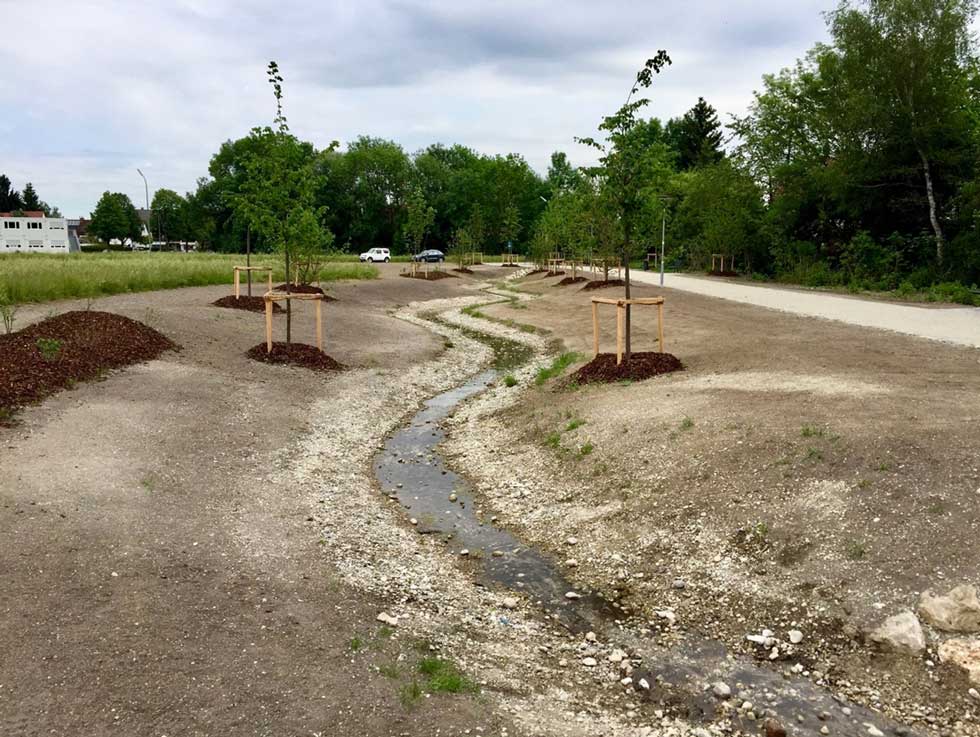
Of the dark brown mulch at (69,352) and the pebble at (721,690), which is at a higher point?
the dark brown mulch at (69,352)

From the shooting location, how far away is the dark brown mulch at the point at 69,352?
11.2 metres

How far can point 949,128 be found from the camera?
30.7 metres

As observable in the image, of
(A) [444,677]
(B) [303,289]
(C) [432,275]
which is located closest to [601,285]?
(B) [303,289]

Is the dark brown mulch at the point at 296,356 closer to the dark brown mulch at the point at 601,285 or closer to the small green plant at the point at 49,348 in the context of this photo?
the small green plant at the point at 49,348

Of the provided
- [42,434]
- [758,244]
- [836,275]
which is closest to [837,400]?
[42,434]

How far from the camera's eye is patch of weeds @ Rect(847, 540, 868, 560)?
252 inches

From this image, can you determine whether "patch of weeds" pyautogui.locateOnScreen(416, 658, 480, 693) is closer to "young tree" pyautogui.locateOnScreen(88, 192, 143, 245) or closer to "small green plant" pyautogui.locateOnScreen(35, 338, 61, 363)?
"small green plant" pyautogui.locateOnScreen(35, 338, 61, 363)

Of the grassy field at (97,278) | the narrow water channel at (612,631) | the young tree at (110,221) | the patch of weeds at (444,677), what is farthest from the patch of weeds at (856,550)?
the young tree at (110,221)

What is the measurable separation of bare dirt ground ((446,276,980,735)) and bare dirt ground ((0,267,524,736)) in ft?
8.37

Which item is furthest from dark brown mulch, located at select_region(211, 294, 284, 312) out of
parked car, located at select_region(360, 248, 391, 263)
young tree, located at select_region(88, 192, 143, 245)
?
young tree, located at select_region(88, 192, 143, 245)

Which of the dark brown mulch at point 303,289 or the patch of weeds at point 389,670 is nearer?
the patch of weeds at point 389,670

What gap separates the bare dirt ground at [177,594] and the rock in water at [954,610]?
346 cm

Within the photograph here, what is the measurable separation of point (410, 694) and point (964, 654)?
13.0 feet

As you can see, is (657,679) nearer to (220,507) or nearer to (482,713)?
(482,713)
